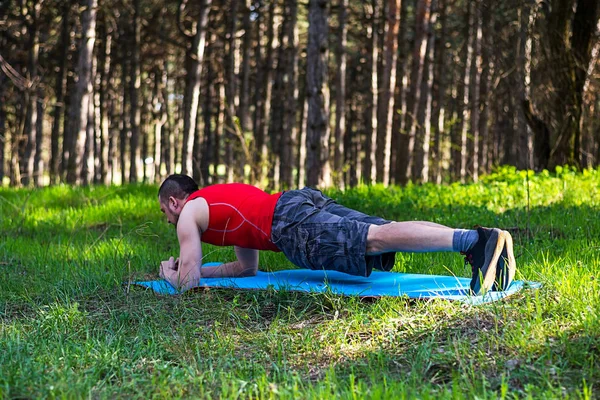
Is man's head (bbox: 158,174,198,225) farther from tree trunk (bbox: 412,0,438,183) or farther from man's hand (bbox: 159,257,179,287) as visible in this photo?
tree trunk (bbox: 412,0,438,183)

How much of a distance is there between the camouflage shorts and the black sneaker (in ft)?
2.39

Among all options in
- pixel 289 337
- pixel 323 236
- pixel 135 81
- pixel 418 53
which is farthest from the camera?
pixel 135 81

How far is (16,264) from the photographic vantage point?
639 centimetres

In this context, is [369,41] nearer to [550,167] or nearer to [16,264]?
[550,167]

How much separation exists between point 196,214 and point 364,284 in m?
1.31

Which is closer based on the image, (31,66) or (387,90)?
(387,90)

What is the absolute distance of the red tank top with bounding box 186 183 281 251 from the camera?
5.02 metres

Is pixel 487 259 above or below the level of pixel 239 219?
below

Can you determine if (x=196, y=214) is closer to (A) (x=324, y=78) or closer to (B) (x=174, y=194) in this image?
(B) (x=174, y=194)

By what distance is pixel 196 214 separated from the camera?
5.00 metres

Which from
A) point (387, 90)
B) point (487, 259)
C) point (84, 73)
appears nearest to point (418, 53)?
point (387, 90)

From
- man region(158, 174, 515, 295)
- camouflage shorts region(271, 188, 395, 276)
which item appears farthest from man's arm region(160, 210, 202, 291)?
camouflage shorts region(271, 188, 395, 276)

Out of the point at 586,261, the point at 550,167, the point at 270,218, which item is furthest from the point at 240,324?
the point at 550,167

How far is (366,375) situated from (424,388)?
1.43 feet
